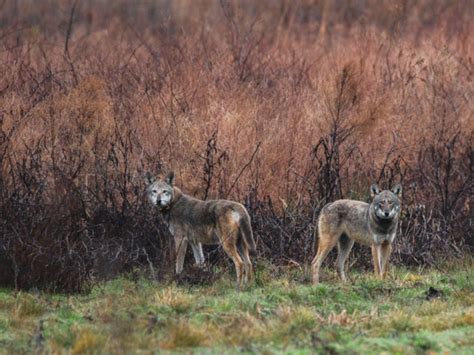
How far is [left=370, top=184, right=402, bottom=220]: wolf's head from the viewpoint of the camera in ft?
43.6

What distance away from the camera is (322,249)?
1362 centimetres

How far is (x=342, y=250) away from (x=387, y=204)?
94cm

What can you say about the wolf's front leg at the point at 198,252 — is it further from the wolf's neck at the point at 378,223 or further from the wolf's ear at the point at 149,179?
the wolf's neck at the point at 378,223

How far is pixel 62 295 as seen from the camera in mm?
12000

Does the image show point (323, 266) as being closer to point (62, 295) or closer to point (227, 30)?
point (62, 295)

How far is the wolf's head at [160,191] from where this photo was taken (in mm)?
14102

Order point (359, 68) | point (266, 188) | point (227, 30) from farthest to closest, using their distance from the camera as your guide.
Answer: point (227, 30) < point (359, 68) < point (266, 188)

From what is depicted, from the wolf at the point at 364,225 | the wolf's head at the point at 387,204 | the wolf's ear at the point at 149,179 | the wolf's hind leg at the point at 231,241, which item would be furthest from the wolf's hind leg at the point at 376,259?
the wolf's ear at the point at 149,179

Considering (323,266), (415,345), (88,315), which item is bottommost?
(323,266)

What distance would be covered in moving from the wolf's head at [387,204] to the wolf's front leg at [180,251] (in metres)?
2.32

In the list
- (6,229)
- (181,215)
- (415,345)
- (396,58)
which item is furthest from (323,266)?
(396,58)

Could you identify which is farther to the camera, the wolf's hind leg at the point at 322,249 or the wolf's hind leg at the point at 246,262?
the wolf's hind leg at the point at 322,249

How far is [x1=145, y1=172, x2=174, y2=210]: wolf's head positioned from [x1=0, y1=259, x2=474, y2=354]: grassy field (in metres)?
1.37

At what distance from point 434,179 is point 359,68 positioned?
Answer: 3.60 metres
